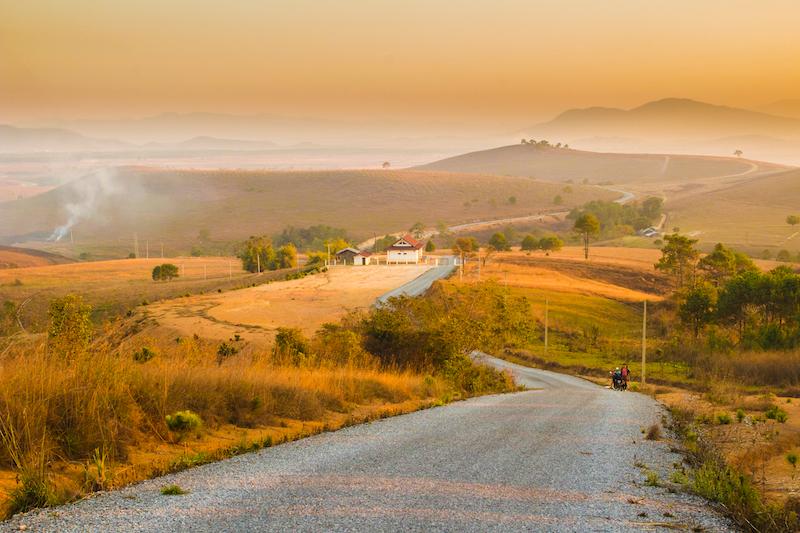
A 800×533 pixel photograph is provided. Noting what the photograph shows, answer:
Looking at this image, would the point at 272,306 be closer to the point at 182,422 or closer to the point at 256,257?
the point at 256,257

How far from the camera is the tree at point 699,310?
3206 inches

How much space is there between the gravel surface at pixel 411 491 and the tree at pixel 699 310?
7034 cm

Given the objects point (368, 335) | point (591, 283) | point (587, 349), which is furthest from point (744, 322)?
point (368, 335)

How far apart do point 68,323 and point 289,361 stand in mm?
32612

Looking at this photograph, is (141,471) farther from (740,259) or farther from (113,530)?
(740,259)

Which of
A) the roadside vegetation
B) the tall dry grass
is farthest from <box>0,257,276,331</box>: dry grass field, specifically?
the tall dry grass

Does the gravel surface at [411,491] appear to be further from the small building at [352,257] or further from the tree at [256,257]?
the tree at [256,257]

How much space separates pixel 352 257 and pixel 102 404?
429 ft

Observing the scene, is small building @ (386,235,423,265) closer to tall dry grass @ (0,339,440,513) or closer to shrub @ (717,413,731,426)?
shrub @ (717,413,731,426)

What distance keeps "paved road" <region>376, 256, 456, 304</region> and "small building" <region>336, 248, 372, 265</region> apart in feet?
48.7

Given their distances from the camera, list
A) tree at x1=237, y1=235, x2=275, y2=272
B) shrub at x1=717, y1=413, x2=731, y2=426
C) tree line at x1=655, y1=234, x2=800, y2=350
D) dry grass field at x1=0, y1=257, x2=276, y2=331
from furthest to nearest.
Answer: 1. tree at x1=237, y1=235, x2=275, y2=272
2. dry grass field at x1=0, y1=257, x2=276, y2=331
3. tree line at x1=655, y1=234, x2=800, y2=350
4. shrub at x1=717, y1=413, x2=731, y2=426

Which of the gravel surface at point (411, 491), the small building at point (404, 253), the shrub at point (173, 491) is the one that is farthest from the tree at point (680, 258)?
the shrub at point (173, 491)

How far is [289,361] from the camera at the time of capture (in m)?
24.0

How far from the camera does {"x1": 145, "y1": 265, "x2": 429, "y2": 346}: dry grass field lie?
6612cm
